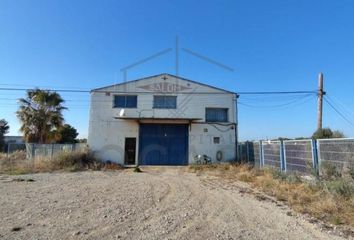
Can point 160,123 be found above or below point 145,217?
above

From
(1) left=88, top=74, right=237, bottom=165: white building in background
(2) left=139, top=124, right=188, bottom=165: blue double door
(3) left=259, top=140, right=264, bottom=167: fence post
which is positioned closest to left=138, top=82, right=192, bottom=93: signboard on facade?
(1) left=88, top=74, right=237, bottom=165: white building in background

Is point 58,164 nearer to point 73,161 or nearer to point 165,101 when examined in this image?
point 73,161

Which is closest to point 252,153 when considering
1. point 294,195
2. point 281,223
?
point 294,195

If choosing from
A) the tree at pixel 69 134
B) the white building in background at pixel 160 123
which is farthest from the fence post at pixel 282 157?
the tree at pixel 69 134

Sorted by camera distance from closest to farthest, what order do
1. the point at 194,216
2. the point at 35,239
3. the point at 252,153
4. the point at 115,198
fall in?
the point at 35,239 → the point at 194,216 → the point at 115,198 → the point at 252,153

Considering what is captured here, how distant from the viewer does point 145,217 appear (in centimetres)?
629

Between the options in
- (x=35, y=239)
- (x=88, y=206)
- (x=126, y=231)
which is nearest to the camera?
(x=35, y=239)

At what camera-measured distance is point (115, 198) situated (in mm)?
8508

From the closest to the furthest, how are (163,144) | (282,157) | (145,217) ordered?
(145,217) → (282,157) → (163,144)

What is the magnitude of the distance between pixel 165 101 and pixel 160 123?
1879 millimetres

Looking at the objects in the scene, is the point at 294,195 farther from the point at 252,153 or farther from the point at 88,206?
the point at 252,153

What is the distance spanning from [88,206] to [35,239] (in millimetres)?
2618

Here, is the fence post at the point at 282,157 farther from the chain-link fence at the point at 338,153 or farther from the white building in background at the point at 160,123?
the white building in background at the point at 160,123

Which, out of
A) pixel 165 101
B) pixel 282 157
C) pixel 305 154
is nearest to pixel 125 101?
pixel 165 101
